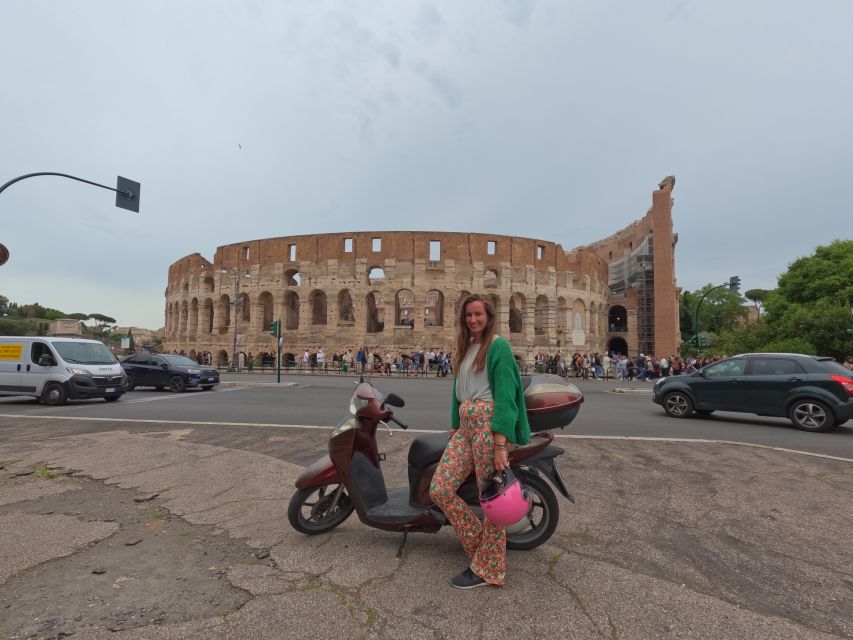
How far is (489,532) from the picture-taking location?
2.49 m

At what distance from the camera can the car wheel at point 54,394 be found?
10672 millimetres

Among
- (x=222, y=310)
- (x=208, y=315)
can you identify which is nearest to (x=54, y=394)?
(x=222, y=310)

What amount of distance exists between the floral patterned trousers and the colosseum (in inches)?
1145

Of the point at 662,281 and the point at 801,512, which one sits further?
the point at 662,281

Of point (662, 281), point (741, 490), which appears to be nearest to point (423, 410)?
point (741, 490)

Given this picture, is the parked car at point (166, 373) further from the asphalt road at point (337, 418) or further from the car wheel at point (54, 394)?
the car wheel at point (54, 394)

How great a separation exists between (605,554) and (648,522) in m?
0.83

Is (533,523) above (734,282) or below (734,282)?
below

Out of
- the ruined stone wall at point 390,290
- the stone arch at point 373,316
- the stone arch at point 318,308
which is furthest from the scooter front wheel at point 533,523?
the stone arch at point 318,308

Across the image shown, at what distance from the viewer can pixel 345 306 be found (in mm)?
35656

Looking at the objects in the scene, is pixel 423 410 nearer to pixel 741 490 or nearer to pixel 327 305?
pixel 741 490

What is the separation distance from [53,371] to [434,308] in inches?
1319

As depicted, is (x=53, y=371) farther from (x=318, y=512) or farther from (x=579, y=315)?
(x=579, y=315)

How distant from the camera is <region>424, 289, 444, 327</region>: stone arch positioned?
117ft
